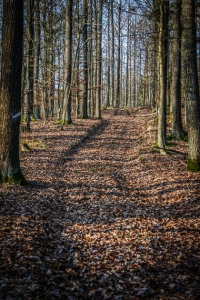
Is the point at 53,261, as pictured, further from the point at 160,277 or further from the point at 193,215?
the point at 193,215

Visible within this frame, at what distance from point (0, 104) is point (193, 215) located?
237 inches

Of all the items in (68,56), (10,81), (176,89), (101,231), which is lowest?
(101,231)

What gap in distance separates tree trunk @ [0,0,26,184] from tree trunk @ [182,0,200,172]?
17.9 ft

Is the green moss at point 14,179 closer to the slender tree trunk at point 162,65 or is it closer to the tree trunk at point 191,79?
the tree trunk at point 191,79

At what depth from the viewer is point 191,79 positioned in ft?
31.9

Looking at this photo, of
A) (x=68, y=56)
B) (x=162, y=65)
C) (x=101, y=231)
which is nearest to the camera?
(x=101, y=231)

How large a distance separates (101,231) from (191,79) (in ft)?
20.8

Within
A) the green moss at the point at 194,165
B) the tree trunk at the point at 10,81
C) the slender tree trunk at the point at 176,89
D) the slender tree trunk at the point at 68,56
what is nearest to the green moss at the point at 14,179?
the tree trunk at the point at 10,81

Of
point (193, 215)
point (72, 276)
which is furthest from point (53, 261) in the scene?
point (193, 215)

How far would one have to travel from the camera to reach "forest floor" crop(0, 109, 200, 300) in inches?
171

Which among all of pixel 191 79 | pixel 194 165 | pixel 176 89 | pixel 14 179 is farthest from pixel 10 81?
pixel 176 89

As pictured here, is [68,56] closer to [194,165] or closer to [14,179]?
[194,165]

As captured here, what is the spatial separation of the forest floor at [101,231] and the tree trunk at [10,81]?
1135mm

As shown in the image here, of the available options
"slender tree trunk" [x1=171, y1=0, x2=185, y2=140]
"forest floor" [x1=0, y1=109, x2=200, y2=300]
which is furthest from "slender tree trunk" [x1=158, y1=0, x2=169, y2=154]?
"slender tree trunk" [x1=171, y1=0, x2=185, y2=140]
